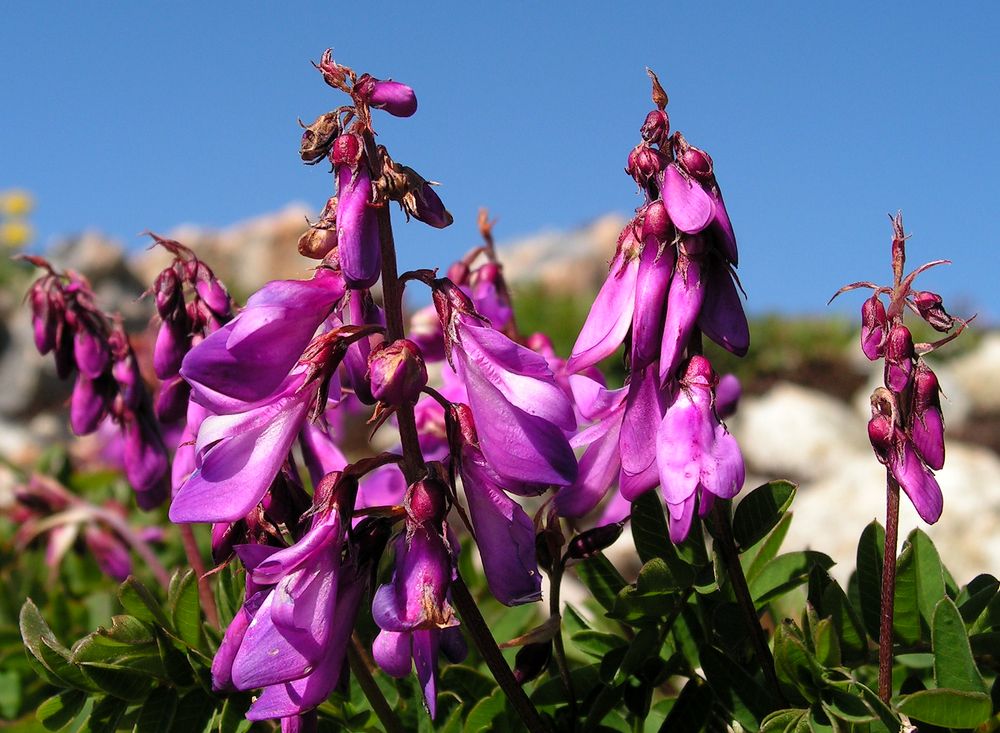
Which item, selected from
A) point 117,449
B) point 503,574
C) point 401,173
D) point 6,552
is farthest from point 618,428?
point 117,449

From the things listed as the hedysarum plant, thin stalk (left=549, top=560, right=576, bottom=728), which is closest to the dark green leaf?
the hedysarum plant

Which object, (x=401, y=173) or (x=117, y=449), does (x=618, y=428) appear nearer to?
(x=401, y=173)

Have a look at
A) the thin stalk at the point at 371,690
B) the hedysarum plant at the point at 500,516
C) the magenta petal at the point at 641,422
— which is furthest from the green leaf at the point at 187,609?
the magenta petal at the point at 641,422

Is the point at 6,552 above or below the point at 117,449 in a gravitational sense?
below

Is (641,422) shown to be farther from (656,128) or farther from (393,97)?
(393,97)

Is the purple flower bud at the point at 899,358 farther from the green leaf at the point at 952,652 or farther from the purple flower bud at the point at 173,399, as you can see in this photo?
the purple flower bud at the point at 173,399

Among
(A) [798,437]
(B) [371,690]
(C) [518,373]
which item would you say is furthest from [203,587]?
(A) [798,437]
